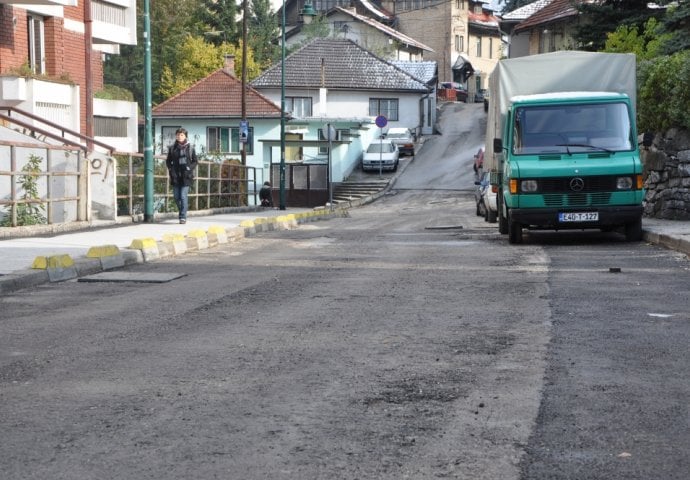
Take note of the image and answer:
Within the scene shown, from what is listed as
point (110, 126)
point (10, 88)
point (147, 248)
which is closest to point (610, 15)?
point (110, 126)

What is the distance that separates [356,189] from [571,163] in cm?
4201

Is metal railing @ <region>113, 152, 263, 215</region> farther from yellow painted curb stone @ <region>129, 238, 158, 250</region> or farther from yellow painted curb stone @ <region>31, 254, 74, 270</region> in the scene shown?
yellow painted curb stone @ <region>31, 254, 74, 270</region>

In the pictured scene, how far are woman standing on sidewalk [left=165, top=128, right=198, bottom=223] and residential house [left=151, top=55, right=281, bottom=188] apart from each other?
139 feet

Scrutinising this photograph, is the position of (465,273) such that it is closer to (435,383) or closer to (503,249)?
(503,249)

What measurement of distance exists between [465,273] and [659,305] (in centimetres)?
347

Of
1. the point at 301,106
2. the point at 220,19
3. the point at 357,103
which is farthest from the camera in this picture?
the point at 220,19

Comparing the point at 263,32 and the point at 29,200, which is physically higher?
the point at 263,32

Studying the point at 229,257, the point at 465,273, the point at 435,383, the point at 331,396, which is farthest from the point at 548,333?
the point at 229,257

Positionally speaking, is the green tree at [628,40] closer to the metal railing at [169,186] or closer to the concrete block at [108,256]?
the metal railing at [169,186]

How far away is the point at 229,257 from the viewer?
16.6 m

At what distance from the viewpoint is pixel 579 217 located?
60.2ft

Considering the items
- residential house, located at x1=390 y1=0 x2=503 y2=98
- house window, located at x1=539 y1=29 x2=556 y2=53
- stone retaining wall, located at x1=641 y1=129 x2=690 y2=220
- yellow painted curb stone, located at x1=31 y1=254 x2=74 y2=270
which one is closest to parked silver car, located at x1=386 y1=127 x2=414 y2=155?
house window, located at x1=539 y1=29 x2=556 y2=53

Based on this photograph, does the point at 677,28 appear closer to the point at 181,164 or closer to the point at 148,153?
the point at 181,164

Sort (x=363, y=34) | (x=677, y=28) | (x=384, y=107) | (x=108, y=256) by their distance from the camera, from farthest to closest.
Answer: (x=363, y=34), (x=384, y=107), (x=677, y=28), (x=108, y=256)
